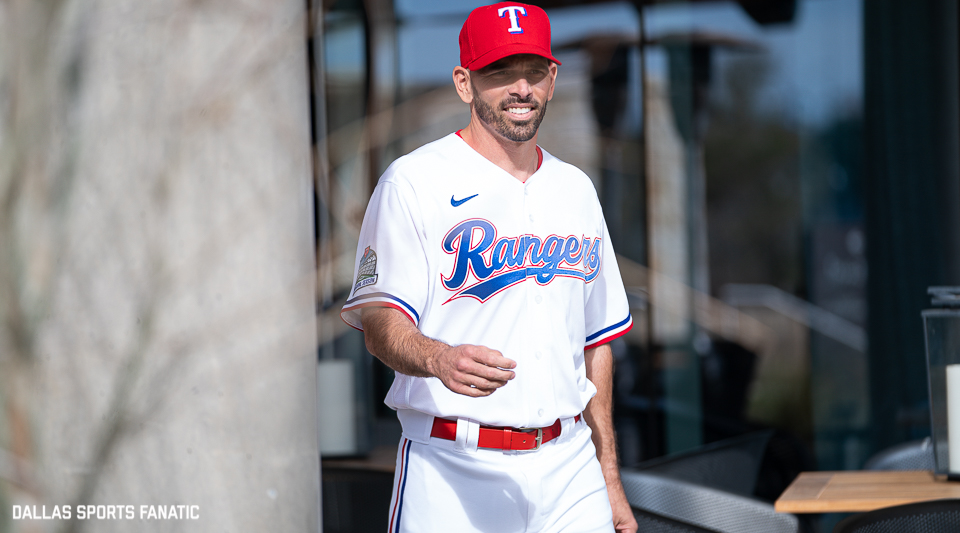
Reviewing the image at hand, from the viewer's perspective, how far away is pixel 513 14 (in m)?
1.88

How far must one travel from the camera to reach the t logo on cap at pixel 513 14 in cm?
185

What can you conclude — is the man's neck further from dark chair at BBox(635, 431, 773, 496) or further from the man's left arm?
dark chair at BBox(635, 431, 773, 496)

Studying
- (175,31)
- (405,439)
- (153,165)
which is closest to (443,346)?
(405,439)

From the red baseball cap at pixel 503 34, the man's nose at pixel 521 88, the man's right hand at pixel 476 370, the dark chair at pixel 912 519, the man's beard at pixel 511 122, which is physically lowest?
the dark chair at pixel 912 519

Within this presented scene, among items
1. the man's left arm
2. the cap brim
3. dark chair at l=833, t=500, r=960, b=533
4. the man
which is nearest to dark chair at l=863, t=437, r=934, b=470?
dark chair at l=833, t=500, r=960, b=533

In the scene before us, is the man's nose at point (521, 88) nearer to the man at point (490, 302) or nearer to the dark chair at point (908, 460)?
the man at point (490, 302)

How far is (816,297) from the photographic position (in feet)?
14.8

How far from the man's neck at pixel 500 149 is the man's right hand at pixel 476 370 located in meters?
0.61

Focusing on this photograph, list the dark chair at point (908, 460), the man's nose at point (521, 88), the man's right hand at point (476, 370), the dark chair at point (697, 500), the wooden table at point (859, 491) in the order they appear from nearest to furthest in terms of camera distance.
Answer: the man's right hand at point (476, 370)
the man's nose at point (521, 88)
the wooden table at point (859, 491)
the dark chair at point (697, 500)
the dark chair at point (908, 460)

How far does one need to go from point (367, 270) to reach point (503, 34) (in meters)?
0.57

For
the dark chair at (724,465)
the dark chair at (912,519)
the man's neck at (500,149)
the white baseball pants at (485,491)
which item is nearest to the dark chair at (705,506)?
the dark chair at (724,465)

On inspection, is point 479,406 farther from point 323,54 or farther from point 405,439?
point 323,54

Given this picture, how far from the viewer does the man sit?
180cm

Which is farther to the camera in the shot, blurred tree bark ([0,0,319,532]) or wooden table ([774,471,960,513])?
wooden table ([774,471,960,513])
